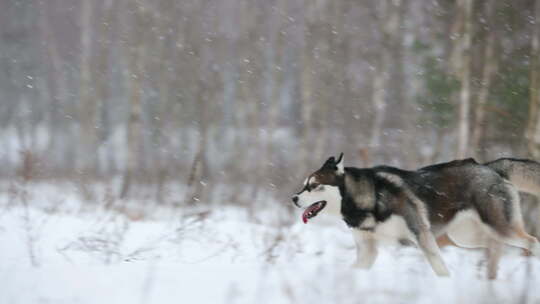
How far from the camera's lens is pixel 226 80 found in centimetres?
1961

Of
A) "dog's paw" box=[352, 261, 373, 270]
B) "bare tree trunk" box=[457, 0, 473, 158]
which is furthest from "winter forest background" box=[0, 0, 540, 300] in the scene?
"dog's paw" box=[352, 261, 373, 270]

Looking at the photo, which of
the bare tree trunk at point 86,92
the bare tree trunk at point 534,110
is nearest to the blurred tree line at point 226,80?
the bare tree trunk at point 86,92

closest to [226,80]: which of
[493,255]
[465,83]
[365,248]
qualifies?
[465,83]

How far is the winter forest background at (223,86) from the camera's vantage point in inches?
592

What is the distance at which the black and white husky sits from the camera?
615 cm

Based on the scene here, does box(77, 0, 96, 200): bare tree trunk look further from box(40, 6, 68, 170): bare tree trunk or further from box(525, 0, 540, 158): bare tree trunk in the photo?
box(525, 0, 540, 158): bare tree trunk

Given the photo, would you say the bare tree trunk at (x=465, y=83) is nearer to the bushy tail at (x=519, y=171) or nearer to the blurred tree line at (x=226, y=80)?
the blurred tree line at (x=226, y=80)

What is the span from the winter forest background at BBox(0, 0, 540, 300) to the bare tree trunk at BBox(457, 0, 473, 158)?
771 millimetres

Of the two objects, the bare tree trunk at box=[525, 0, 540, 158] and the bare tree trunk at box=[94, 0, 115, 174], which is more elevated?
the bare tree trunk at box=[94, 0, 115, 174]

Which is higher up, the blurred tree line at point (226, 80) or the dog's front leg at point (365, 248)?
the blurred tree line at point (226, 80)

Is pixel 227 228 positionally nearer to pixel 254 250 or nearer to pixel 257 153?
pixel 254 250

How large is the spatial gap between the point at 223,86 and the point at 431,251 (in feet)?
44.4

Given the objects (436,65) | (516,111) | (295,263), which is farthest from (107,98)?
(295,263)

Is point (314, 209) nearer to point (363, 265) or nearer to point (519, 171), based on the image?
point (363, 265)
